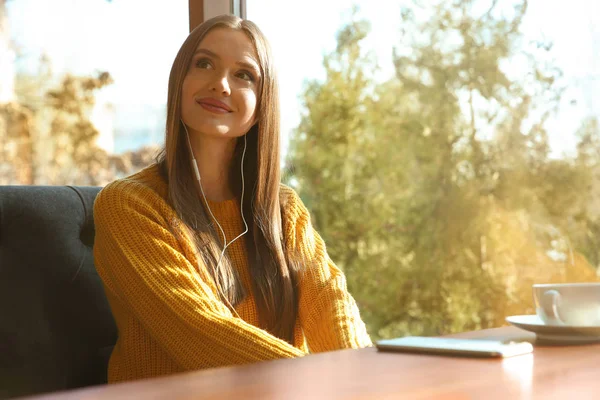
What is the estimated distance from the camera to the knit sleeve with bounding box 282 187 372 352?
1599mm

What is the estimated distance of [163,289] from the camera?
141 cm

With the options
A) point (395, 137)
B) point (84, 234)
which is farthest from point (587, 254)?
point (84, 234)

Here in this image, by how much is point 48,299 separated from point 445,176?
208cm

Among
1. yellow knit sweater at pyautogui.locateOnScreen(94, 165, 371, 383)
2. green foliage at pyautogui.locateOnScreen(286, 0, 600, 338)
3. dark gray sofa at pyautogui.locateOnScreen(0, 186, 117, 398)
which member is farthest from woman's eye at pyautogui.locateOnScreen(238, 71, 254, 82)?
green foliage at pyautogui.locateOnScreen(286, 0, 600, 338)

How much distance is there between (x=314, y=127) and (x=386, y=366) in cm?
291

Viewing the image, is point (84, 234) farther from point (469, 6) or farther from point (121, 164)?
point (469, 6)

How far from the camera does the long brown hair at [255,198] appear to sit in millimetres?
1633

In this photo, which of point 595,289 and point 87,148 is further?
point 87,148

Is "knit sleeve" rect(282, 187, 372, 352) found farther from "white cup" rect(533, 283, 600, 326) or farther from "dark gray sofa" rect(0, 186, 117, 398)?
"white cup" rect(533, 283, 600, 326)

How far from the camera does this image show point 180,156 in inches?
69.2

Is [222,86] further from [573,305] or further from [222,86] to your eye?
[573,305]

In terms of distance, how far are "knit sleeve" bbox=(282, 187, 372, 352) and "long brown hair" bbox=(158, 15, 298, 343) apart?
0.03 m

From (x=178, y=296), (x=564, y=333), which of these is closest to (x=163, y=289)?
(x=178, y=296)

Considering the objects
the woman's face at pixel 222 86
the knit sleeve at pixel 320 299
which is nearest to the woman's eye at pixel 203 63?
the woman's face at pixel 222 86
